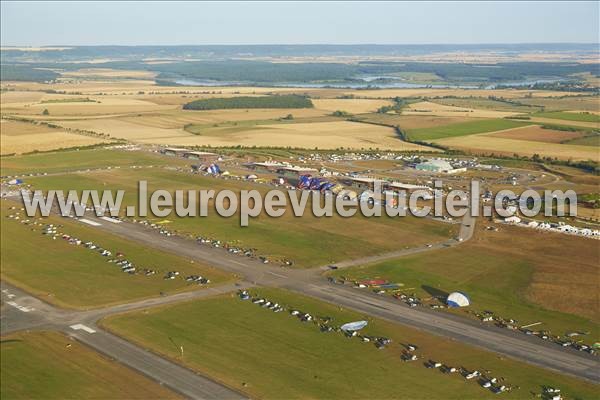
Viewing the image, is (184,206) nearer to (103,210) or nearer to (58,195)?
(103,210)

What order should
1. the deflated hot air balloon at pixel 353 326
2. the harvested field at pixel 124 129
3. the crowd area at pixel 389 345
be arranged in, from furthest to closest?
the harvested field at pixel 124 129 → the deflated hot air balloon at pixel 353 326 → the crowd area at pixel 389 345

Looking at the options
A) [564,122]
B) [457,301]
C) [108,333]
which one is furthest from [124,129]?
[457,301]

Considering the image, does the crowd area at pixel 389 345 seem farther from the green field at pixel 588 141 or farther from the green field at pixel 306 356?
the green field at pixel 588 141

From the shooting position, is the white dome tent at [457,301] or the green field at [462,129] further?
the green field at [462,129]

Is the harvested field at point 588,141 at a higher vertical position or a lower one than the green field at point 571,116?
lower

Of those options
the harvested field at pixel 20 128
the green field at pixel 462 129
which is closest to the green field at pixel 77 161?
the harvested field at pixel 20 128

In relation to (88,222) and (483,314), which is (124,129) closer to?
(88,222)
